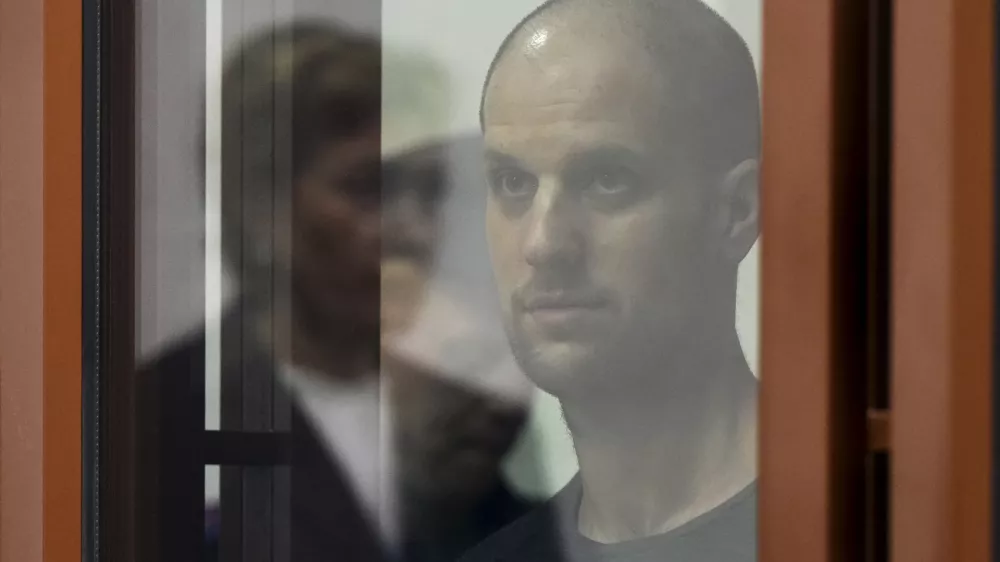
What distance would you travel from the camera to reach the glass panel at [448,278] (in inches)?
24.1

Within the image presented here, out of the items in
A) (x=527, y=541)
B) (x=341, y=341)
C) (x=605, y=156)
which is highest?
(x=605, y=156)

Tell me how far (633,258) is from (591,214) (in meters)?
0.03

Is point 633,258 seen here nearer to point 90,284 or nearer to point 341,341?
point 341,341

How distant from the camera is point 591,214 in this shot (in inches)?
25.2

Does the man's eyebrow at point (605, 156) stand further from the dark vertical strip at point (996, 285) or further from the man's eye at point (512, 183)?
the dark vertical strip at point (996, 285)

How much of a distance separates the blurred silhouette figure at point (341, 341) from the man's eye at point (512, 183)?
2 cm

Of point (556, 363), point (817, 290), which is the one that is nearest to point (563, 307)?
point (556, 363)

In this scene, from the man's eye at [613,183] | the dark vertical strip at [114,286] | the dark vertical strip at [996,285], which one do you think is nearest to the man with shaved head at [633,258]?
the man's eye at [613,183]

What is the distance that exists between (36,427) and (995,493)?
0.65 meters

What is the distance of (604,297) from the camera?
2.10ft

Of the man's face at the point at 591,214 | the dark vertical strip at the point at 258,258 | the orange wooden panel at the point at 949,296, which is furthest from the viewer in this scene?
the dark vertical strip at the point at 258,258

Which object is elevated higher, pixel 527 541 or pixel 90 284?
pixel 90 284

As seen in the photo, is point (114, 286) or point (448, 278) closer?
point (448, 278)

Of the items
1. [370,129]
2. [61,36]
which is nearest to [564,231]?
[370,129]
